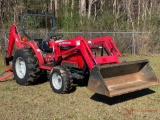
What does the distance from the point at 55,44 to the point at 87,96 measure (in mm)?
1597

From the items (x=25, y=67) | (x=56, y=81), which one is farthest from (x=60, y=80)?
(x=25, y=67)

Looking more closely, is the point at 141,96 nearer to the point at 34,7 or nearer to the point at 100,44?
the point at 100,44

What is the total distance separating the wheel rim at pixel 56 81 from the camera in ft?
22.8

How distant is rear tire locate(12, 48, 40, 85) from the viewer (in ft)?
25.0

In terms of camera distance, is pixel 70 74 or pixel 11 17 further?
pixel 11 17

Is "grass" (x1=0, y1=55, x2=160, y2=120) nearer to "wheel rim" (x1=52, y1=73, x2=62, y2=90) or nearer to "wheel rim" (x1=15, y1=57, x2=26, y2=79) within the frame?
"wheel rim" (x1=52, y1=73, x2=62, y2=90)

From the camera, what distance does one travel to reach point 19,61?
827 cm

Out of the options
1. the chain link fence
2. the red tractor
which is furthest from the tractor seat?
the chain link fence

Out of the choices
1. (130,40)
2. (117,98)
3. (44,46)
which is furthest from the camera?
(130,40)

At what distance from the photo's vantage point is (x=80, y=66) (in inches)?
279

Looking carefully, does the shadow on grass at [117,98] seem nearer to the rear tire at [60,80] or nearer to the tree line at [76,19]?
the rear tire at [60,80]

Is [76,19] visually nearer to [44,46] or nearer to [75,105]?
[44,46]

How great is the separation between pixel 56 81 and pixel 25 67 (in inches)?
49.4

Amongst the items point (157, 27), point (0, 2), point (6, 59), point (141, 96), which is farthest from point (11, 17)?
point (141, 96)
